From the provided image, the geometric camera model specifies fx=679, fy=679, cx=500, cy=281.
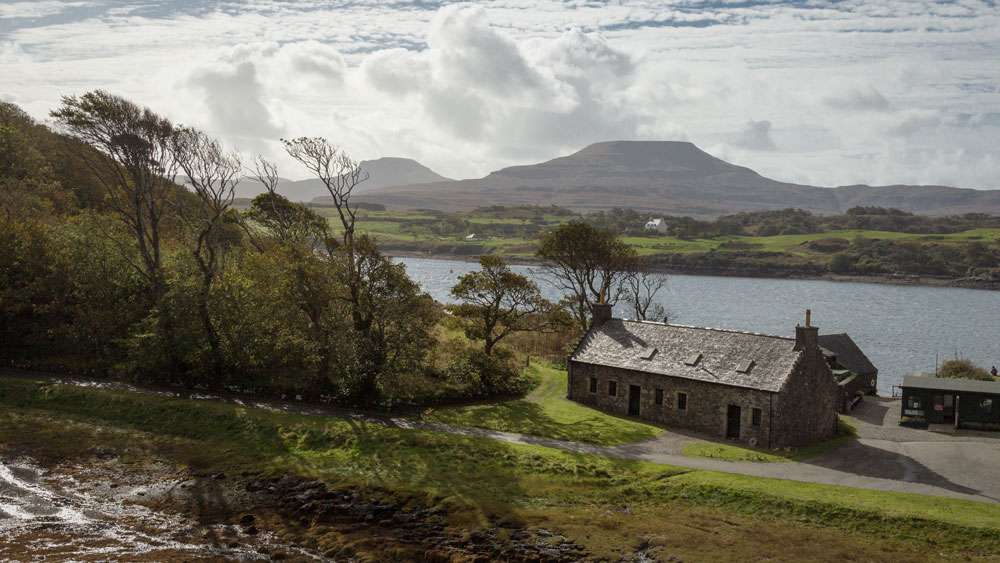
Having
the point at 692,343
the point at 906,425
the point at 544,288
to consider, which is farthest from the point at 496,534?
the point at 544,288

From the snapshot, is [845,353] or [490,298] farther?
[845,353]

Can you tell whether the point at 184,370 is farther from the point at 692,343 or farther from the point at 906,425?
the point at 906,425

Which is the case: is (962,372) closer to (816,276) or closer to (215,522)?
(215,522)

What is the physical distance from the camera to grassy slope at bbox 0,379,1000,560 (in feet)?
84.1

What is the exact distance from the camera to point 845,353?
56.3 meters

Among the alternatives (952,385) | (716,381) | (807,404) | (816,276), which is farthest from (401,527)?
(816,276)

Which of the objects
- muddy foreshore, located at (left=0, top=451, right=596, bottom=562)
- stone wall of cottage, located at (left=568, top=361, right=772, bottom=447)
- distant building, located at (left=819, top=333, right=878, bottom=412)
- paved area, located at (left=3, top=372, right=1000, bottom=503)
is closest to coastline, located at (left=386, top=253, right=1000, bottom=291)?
distant building, located at (left=819, top=333, right=878, bottom=412)

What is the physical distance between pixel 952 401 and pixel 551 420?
85.7 feet

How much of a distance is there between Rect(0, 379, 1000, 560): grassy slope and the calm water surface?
39.5 m

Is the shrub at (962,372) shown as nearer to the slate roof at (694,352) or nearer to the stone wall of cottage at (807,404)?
the stone wall of cottage at (807,404)

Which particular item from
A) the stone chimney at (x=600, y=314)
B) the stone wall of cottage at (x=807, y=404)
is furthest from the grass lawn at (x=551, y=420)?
the stone wall of cottage at (x=807, y=404)

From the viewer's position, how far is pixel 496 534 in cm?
2675

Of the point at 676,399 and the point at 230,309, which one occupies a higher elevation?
the point at 230,309

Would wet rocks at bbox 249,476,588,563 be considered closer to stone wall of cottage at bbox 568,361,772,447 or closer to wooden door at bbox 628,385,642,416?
stone wall of cottage at bbox 568,361,772,447
